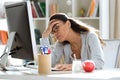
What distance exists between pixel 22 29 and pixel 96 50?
688 mm

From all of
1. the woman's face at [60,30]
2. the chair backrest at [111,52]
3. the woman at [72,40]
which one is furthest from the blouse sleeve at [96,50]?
the chair backrest at [111,52]

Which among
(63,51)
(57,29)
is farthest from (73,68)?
(63,51)

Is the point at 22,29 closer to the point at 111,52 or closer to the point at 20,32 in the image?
the point at 20,32

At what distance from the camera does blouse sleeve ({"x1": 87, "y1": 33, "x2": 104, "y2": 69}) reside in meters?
2.11

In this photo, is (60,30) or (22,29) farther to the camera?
(60,30)

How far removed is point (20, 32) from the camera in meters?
1.87

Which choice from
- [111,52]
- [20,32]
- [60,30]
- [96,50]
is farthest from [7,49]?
[111,52]

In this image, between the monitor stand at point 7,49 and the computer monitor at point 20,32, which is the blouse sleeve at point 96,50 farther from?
the monitor stand at point 7,49

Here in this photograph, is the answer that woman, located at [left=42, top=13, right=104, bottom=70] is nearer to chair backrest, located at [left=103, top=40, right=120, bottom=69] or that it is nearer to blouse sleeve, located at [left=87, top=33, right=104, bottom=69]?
blouse sleeve, located at [left=87, top=33, right=104, bottom=69]

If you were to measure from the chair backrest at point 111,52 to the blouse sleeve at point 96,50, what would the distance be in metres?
0.41

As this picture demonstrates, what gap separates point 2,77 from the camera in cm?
161

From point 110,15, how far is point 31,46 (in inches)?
86.3

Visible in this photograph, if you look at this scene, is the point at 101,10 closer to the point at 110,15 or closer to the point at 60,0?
the point at 110,15

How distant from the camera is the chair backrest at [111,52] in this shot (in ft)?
9.01
